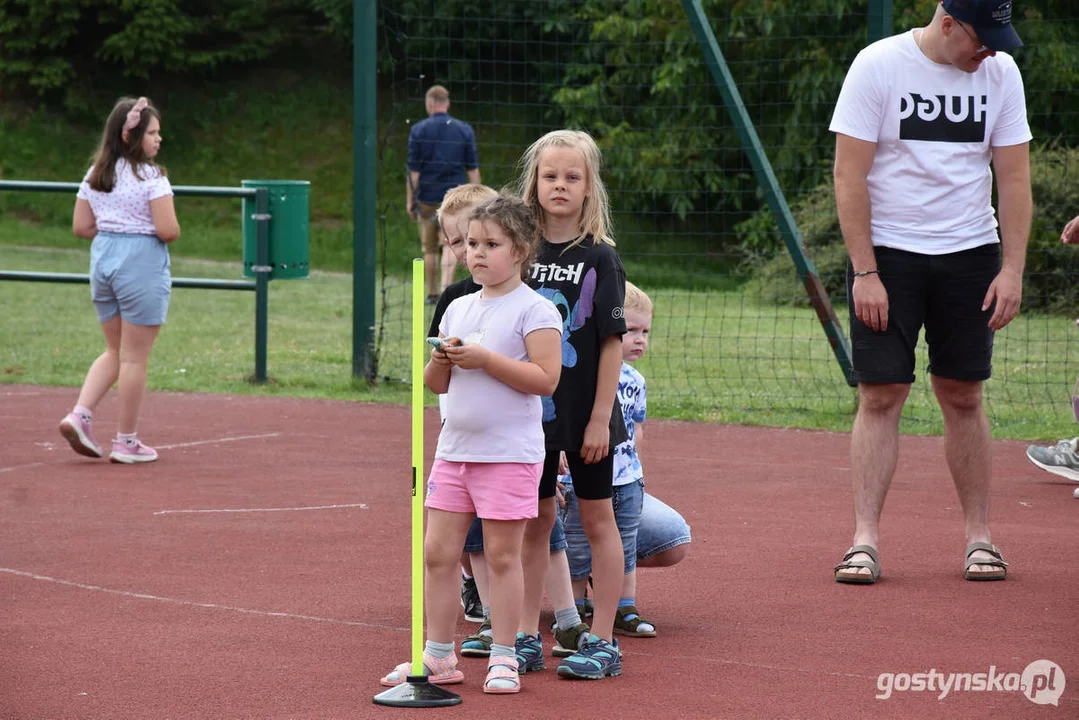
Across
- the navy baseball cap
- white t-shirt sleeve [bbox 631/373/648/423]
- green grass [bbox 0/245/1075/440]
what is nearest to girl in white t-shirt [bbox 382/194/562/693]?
white t-shirt sleeve [bbox 631/373/648/423]

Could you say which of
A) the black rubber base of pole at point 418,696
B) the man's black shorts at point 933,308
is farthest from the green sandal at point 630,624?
the man's black shorts at point 933,308

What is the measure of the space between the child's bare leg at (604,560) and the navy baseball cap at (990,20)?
2166 mm

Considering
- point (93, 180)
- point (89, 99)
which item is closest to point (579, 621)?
point (93, 180)

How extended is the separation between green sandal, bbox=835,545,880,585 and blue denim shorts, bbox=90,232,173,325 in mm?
4093

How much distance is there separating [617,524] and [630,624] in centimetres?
33

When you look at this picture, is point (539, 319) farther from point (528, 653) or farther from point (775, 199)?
point (775, 199)

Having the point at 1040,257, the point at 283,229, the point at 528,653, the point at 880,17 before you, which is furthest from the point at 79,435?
the point at 1040,257

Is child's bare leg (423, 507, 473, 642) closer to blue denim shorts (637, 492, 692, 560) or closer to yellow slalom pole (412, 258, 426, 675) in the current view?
yellow slalom pole (412, 258, 426, 675)

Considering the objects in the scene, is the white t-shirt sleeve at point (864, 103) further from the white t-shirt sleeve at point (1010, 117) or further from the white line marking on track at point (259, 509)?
the white line marking on track at point (259, 509)

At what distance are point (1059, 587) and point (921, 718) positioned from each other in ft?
5.48

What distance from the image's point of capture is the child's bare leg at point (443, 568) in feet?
13.5

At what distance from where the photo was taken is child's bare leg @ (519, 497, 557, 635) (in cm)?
431

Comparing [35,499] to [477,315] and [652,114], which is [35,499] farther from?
[652,114]

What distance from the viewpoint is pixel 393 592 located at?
525 centimetres
